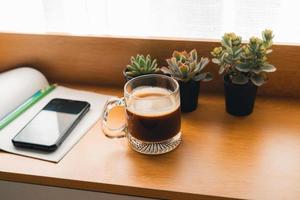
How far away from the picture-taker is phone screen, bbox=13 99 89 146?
0.76 meters

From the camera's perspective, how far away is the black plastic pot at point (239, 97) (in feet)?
2.56

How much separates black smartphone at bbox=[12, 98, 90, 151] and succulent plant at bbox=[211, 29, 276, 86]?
314mm

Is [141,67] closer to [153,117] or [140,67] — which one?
[140,67]

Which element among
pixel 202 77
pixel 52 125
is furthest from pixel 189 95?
pixel 52 125

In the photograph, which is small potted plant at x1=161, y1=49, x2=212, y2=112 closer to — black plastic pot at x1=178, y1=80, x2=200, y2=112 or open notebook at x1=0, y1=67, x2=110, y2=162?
black plastic pot at x1=178, y1=80, x2=200, y2=112

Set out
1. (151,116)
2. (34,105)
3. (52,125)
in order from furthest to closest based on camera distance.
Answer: (34,105) → (52,125) → (151,116)

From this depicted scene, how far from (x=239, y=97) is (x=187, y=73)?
0.38 feet

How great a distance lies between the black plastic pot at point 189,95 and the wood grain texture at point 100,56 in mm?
87

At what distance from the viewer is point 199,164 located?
69cm

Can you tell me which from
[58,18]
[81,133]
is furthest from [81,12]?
[81,133]

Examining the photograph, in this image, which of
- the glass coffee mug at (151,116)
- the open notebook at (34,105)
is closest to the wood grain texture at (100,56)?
the open notebook at (34,105)

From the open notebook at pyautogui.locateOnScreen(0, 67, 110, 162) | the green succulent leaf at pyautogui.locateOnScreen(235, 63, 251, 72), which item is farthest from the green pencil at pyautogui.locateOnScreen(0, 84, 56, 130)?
the green succulent leaf at pyautogui.locateOnScreen(235, 63, 251, 72)

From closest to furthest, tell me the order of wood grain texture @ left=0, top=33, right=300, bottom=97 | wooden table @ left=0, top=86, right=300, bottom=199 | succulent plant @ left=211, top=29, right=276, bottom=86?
wooden table @ left=0, top=86, right=300, bottom=199, succulent plant @ left=211, top=29, right=276, bottom=86, wood grain texture @ left=0, top=33, right=300, bottom=97

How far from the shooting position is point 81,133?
2.60 ft
